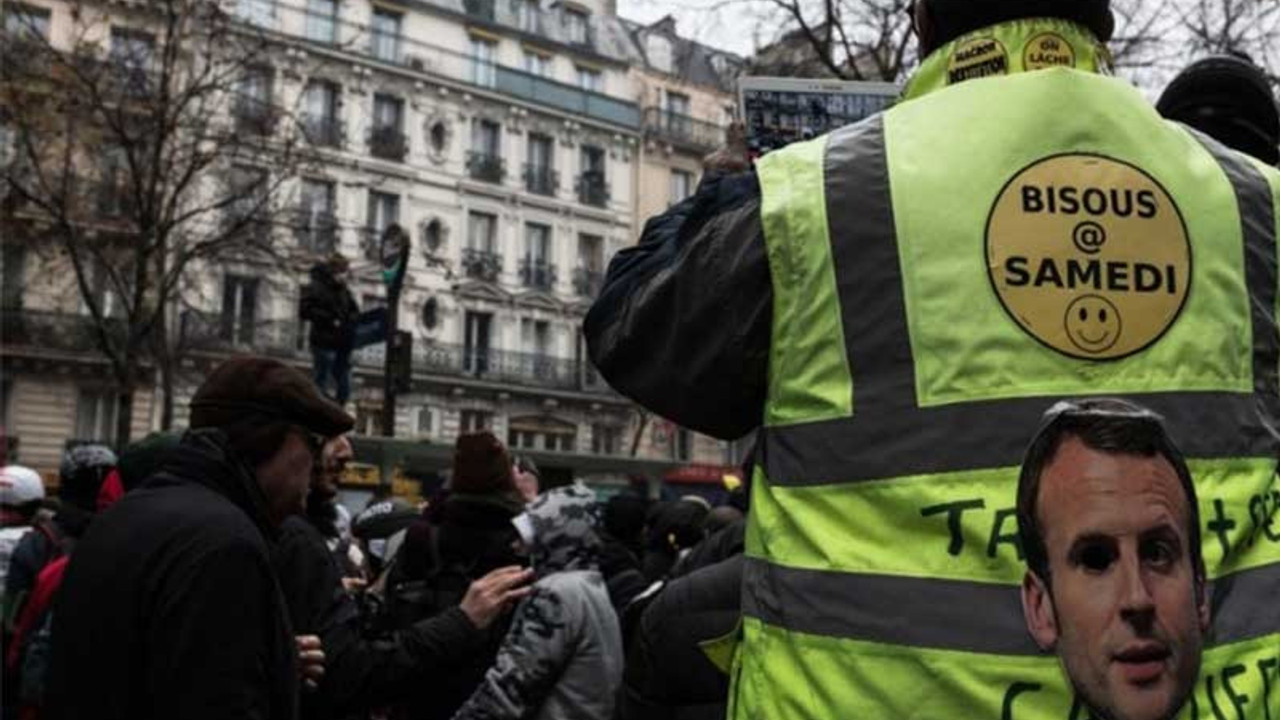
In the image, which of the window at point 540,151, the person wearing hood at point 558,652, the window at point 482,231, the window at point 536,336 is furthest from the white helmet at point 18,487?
the window at point 540,151

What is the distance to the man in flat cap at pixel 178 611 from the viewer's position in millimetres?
2707

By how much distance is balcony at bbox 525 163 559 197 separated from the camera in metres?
46.9

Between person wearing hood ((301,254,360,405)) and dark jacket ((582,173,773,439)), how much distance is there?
10965 mm

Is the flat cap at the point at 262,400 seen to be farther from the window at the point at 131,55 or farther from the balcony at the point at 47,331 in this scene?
the balcony at the point at 47,331

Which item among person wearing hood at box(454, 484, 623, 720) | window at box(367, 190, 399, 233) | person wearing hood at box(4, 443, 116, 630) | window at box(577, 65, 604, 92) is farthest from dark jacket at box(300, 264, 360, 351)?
window at box(577, 65, 604, 92)

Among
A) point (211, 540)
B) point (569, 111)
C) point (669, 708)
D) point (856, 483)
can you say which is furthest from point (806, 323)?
point (569, 111)

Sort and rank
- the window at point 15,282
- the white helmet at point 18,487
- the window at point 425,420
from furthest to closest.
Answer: the window at point 425,420 → the window at point 15,282 → the white helmet at point 18,487

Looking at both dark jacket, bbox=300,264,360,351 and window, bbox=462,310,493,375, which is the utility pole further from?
window, bbox=462,310,493,375

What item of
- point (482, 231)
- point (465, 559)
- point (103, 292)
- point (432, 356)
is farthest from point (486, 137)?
point (465, 559)

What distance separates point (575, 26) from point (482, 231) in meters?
9.26

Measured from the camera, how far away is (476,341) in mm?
45531

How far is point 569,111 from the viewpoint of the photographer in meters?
47.5

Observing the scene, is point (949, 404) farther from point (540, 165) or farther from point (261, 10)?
point (540, 165)

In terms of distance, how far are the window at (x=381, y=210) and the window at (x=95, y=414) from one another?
9.28 m
